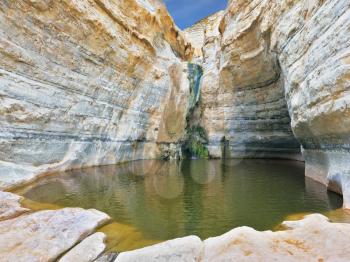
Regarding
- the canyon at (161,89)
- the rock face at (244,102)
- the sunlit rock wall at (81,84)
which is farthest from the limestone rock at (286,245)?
the rock face at (244,102)

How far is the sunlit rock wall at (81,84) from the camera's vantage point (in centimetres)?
1066

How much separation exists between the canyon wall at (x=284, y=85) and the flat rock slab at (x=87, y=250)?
634cm

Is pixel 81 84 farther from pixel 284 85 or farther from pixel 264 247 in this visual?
pixel 264 247

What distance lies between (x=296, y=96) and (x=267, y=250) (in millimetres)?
7909

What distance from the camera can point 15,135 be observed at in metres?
10.6

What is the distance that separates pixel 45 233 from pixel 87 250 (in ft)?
3.81

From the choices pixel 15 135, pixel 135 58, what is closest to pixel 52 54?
pixel 15 135

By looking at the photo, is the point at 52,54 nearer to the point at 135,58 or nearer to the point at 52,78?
the point at 52,78

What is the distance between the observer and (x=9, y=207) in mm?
6324

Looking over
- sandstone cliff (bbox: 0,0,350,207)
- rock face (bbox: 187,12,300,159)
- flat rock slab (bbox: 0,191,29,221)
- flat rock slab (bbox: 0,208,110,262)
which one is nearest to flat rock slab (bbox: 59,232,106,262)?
flat rock slab (bbox: 0,208,110,262)

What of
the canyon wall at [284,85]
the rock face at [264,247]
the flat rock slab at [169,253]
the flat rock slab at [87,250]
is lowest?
the flat rock slab at [87,250]

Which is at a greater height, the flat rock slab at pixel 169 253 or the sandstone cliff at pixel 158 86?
the sandstone cliff at pixel 158 86

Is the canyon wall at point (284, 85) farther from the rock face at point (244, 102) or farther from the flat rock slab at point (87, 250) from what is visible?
the flat rock slab at point (87, 250)

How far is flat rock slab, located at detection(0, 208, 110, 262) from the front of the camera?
4.01m
